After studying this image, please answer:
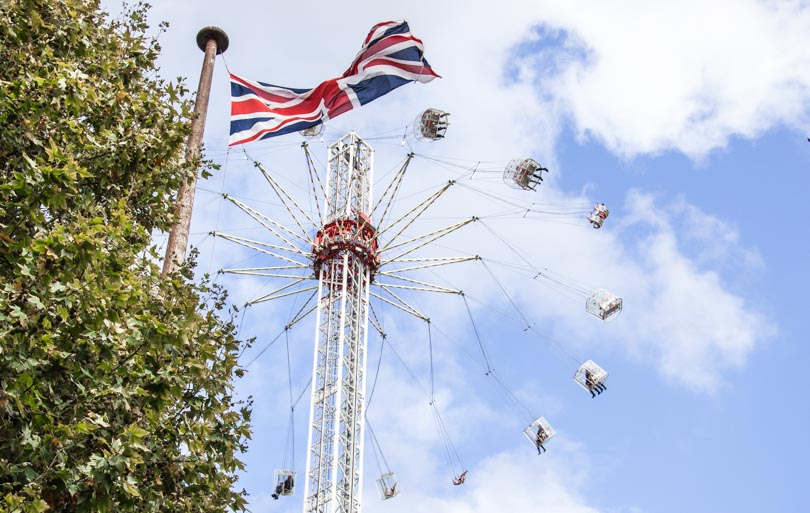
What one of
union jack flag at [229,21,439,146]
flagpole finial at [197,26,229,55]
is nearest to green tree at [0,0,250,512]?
flagpole finial at [197,26,229,55]

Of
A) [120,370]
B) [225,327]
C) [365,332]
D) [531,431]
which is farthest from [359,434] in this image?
[120,370]

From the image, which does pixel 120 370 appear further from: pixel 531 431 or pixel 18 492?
pixel 531 431

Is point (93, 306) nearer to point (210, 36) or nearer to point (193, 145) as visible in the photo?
point (193, 145)

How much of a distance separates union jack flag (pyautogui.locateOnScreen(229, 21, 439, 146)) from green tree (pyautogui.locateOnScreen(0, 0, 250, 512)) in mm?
16734

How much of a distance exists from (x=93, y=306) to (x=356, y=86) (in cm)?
2197

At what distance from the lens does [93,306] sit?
9797mm

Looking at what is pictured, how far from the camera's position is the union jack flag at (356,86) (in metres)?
29.7

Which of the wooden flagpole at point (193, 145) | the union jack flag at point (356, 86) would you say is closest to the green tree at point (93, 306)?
the wooden flagpole at point (193, 145)

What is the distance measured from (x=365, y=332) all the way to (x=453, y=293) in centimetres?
483

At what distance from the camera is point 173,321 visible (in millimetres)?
10688

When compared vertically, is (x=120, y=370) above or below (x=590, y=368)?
below

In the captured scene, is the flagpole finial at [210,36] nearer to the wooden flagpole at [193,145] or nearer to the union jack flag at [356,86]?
the wooden flagpole at [193,145]

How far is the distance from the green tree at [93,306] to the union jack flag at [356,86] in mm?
16734

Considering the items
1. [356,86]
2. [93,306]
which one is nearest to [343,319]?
[356,86]
